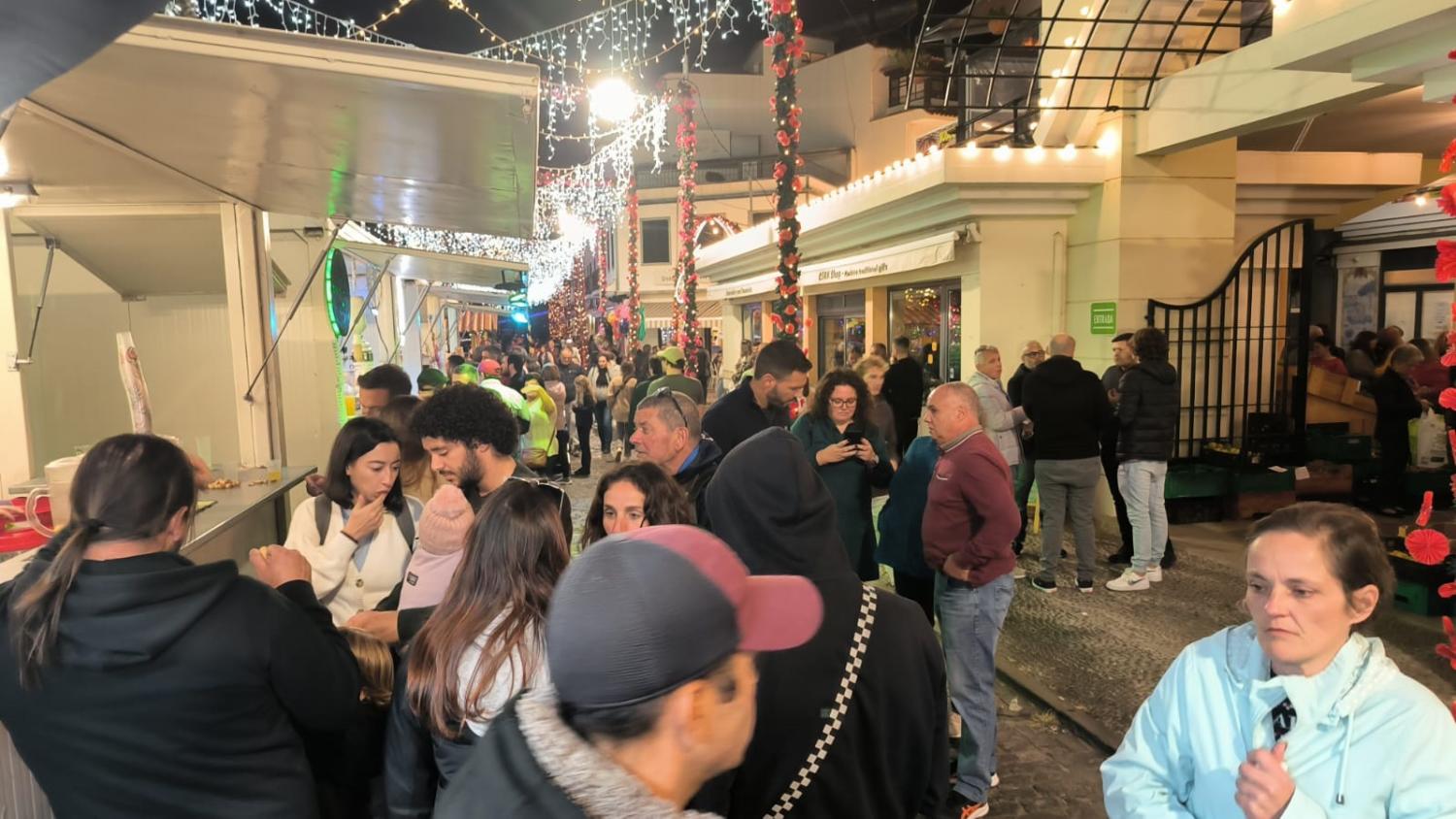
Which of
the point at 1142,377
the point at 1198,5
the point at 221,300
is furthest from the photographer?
the point at 1198,5

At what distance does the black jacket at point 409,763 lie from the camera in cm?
193

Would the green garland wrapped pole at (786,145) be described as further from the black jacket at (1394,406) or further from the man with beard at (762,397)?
the black jacket at (1394,406)

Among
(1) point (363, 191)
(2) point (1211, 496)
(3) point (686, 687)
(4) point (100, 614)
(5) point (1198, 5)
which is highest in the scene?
(5) point (1198, 5)

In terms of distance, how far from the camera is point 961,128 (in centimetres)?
896

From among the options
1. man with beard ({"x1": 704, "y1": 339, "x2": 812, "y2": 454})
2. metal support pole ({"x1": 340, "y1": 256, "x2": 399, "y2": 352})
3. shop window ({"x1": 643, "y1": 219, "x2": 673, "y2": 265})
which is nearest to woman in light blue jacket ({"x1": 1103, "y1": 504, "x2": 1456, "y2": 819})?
man with beard ({"x1": 704, "y1": 339, "x2": 812, "y2": 454})

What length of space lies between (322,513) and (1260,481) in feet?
27.9

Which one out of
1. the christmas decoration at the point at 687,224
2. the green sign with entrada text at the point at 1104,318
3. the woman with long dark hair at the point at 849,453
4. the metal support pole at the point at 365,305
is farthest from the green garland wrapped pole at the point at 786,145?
the christmas decoration at the point at 687,224

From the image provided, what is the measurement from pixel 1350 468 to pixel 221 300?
11280 millimetres

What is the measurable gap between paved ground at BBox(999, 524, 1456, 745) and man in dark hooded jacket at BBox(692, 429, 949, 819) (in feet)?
9.18

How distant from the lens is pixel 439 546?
2555 millimetres

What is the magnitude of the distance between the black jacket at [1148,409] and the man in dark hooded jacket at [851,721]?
5.00 metres

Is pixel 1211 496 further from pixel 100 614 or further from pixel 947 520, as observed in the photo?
pixel 100 614

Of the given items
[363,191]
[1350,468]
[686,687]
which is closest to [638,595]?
[686,687]

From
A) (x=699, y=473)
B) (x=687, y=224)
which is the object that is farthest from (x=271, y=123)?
(x=687, y=224)
